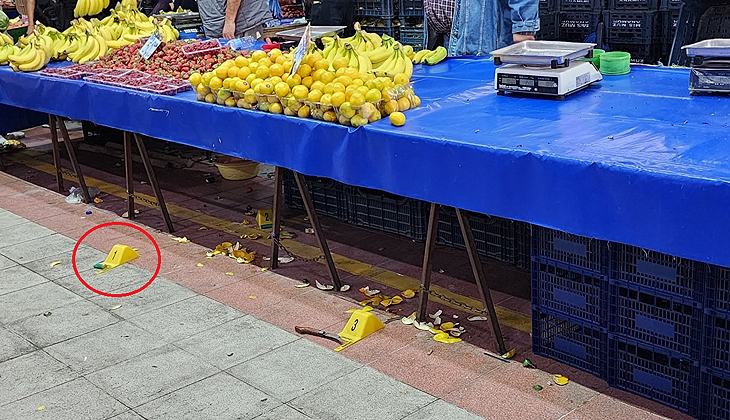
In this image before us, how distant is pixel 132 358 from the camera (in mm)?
4254

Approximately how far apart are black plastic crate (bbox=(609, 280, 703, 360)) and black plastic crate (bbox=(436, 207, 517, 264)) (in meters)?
1.37

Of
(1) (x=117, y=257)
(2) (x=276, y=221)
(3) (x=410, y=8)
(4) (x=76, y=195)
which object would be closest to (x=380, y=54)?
(2) (x=276, y=221)

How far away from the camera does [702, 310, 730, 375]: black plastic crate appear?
3.22 meters

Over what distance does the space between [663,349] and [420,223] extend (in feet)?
7.66

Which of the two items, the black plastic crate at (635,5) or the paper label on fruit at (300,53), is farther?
the black plastic crate at (635,5)

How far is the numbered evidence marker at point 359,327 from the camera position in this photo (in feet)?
14.1

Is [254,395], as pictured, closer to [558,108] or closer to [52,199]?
[558,108]

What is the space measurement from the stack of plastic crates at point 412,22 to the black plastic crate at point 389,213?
402cm

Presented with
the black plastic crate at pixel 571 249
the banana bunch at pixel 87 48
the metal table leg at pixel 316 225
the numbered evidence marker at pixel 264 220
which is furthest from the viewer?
the banana bunch at pixel 87 48

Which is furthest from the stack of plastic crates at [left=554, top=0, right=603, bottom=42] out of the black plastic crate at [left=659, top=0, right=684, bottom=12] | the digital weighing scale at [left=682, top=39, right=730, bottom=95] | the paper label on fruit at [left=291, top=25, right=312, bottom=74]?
the paper label on fruit at [left=291, top=25, right=312, bottom=74]

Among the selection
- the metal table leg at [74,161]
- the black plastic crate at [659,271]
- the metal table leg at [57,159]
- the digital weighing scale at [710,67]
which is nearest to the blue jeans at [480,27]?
the digital weighing scale at [710,67]

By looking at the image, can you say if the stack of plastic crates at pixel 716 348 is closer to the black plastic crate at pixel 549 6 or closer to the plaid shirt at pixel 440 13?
the plaid shirt at pixel 440 13

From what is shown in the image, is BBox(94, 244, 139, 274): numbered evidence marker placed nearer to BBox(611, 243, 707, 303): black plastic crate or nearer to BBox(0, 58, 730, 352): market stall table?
BBox(0, 58, 730, 352): market stall table

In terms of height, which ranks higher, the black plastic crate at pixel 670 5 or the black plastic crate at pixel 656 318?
the black plastic crate at pixel 670 5
